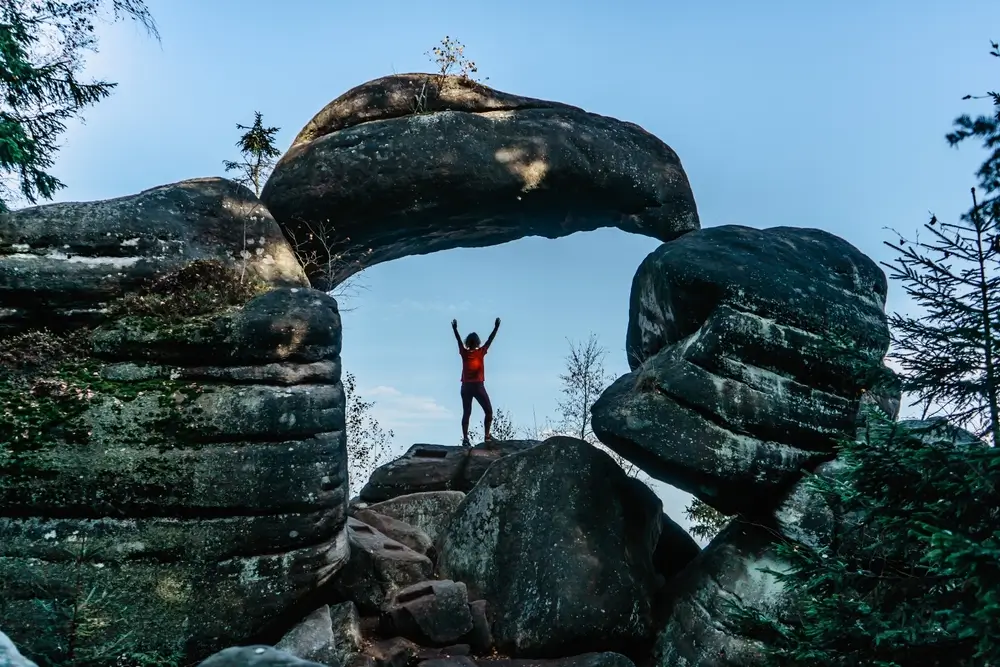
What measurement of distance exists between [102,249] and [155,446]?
2624 millimetres

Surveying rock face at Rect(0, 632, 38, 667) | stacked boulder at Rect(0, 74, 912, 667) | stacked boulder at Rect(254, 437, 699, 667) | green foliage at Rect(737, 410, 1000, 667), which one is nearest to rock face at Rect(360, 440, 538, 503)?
stacked boulder at Rect(0, 74, 912, 667)

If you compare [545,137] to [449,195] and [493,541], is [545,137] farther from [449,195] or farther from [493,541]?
[493,541]

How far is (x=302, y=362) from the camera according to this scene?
8922mm

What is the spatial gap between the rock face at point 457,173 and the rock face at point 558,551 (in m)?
4.16

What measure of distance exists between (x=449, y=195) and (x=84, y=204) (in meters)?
5.15

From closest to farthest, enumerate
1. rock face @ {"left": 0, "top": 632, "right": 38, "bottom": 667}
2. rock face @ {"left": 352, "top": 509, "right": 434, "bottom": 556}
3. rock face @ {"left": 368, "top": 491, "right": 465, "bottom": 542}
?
1. rock face @ {"left": 0, "top": 632, "right": 38, "bottom": 667}
2. rock face @ {"left": 352, "top": 509, "right": 434, "bottom": 556}
3. rock face @ {"left": 368, "top": 491, "right": 465, "bottom": 542}

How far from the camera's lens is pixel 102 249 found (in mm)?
9031

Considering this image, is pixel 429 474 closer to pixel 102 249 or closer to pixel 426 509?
pixel 426 509

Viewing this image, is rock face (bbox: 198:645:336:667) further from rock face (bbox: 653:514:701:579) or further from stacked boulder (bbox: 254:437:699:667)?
rock face (bbox: 653:514:701:579)

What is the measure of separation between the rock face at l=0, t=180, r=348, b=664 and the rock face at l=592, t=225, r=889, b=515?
4.19 meters

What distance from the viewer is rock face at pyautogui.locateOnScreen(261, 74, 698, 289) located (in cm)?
1167

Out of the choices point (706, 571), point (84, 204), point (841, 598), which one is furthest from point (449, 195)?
point (841, 598)

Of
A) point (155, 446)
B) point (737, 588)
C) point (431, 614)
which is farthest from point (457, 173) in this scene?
point (737, 588)

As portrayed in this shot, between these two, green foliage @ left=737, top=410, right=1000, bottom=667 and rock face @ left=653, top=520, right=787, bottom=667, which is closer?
green foliage @ left=737, top=410, right=1000, bottom=667
